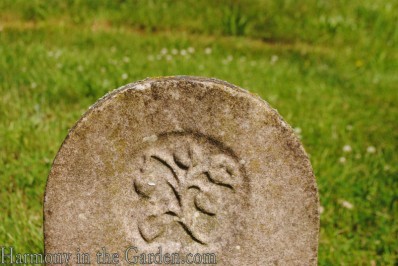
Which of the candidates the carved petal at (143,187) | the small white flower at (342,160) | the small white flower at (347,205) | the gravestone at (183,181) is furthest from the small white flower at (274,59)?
the carved petal at (143,187)

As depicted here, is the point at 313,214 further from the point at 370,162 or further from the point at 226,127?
the point at 370,162

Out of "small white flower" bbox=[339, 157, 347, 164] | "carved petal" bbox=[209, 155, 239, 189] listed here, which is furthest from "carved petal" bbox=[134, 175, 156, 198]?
"small white flower" bbox=[339, 157, 347, 164]

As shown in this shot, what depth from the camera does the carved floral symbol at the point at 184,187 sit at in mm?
2473

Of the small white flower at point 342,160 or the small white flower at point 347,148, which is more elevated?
the small white flower at point 347,148

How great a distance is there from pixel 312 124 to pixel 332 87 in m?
0.95

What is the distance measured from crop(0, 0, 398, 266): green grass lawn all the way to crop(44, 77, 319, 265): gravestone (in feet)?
3.24

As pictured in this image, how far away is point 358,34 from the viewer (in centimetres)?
650

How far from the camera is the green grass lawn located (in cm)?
A: 382

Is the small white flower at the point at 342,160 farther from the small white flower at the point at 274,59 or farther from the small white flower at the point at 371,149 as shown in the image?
the small white flower at the point at 274,59

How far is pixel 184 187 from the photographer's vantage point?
2508mm

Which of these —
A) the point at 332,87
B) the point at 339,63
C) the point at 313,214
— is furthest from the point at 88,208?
the point at 339,63


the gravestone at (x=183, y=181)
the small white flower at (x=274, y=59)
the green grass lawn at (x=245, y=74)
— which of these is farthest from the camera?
the small white flower at (x=274, y=59)

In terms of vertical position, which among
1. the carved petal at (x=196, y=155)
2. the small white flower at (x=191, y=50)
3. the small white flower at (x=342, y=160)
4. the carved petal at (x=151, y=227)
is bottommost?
the carved petal at (x=151, y=227)

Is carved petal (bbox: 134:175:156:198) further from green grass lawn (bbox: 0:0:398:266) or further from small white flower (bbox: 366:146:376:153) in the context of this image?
small white flower (bbox: 366:146:376:153)
